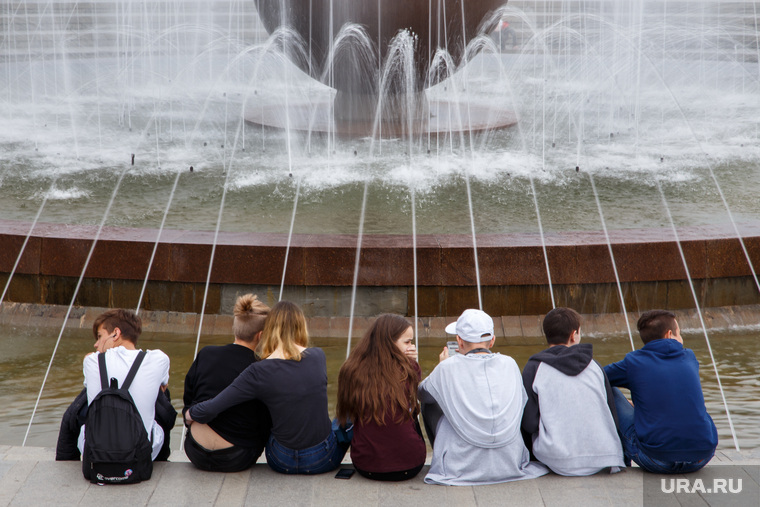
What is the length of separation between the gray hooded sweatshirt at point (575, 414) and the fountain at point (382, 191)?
110 inches

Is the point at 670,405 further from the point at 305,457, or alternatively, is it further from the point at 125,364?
the point at 125,364

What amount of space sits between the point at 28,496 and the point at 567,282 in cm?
444

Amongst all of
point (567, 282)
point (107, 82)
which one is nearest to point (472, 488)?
point (567, 282)

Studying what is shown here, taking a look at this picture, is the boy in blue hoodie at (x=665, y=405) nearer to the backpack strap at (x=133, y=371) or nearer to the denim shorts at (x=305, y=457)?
the denim shorts at (x=305, y=457)

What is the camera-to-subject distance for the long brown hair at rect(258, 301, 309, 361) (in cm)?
396

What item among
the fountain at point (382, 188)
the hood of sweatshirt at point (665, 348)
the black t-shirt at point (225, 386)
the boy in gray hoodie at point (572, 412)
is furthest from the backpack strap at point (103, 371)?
the fountain at point (382, 188)

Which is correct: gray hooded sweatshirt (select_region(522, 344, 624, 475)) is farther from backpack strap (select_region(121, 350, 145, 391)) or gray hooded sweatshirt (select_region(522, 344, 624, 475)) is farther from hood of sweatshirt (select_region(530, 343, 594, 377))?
backpack strap (select_region(121, 350, 145, 391))

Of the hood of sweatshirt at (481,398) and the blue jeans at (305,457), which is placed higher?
the hood of sweatshirt at (481,398)

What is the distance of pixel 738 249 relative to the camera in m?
6.98

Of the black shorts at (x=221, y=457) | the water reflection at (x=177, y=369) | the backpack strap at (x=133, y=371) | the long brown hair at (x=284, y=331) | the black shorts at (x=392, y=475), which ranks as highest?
the long brown hair at (x=284, y=331)

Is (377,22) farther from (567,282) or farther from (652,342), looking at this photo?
(652,342)

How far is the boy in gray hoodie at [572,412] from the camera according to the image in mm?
4012

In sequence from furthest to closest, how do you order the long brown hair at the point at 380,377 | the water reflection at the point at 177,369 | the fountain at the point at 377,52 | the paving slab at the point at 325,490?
the fountain at the point at 377,52, the water reflection at the point at 177,369, the long brown hair at the point at 380,377, the paving slab at the point at 325,490

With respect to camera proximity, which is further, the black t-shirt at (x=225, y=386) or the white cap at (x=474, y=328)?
the black t-shirt at (x=225, y=386)
